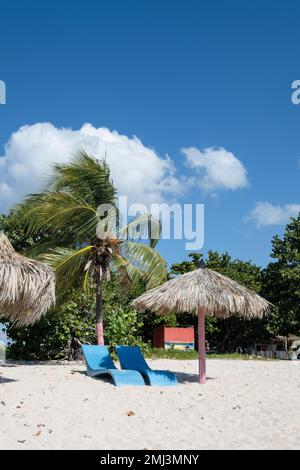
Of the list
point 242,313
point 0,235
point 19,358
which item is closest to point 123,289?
point 19,358

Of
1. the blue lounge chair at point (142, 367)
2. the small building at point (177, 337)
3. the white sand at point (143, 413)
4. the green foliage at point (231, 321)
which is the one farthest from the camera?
the green foliage at point (231, 321)

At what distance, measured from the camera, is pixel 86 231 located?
15188 mm

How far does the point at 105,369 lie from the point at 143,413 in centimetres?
289

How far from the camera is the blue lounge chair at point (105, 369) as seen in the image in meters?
11.5

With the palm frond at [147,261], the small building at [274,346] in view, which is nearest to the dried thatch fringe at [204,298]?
the palm frond at [147,261]

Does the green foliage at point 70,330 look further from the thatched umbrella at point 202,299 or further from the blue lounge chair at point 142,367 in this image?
the thatched umbrella at point 202,299

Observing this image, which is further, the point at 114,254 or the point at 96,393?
the point at 114,254

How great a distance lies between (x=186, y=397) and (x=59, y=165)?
781 cm

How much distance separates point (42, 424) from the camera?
785 cm

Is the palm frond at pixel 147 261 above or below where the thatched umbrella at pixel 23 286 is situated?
above

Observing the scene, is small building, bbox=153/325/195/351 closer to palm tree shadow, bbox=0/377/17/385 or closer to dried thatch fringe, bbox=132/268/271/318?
A: dried thatch fringe, bbox=132/268/271/318

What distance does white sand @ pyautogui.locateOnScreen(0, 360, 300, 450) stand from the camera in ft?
23.6
